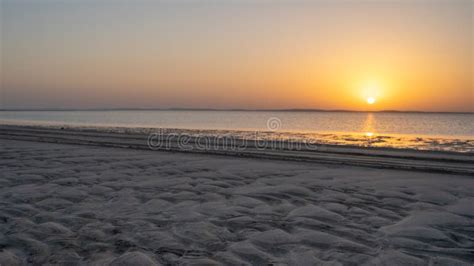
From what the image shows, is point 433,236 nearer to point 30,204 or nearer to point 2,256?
point 2,256

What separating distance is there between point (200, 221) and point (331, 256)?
6.66ft

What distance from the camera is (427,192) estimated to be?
7.70 metres

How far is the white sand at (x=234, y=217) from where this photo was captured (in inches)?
170

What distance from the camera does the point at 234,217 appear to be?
5.80 metres

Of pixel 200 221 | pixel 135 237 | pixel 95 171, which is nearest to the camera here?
pixel 135 237

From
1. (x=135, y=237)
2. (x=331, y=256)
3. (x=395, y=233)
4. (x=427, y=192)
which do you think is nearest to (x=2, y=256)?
(x=135, y=237)
